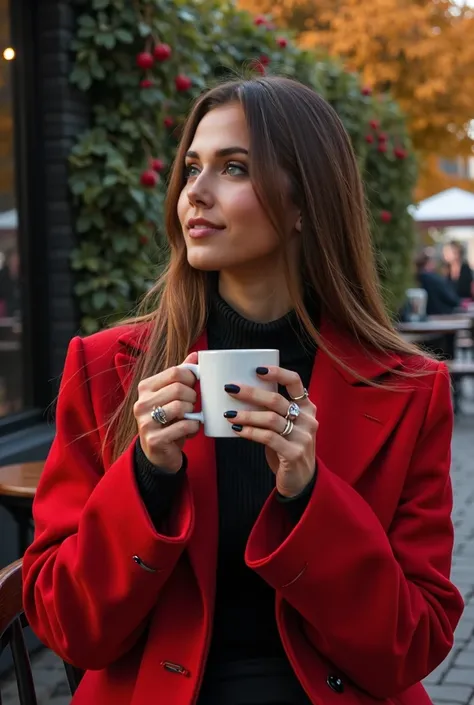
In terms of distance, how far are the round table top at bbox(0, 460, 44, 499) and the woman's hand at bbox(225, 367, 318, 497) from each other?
226 centimetres

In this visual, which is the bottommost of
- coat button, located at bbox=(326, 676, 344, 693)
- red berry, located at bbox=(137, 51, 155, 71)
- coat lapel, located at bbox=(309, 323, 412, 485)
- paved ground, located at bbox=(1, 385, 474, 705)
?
paved ground, located at bbox=(1, 385, 474, 705)

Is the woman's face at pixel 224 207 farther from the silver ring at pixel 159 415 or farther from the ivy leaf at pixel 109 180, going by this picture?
the ivy leaf at pixel 109 180

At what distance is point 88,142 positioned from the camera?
5.59 meters

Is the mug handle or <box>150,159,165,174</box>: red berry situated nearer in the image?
the mug handle

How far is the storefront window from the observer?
216 inches

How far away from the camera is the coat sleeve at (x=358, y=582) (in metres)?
1.87

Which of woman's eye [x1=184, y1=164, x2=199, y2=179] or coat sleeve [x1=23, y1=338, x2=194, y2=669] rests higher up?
woman's eye [x1=184, y1=164, x2=199, y2=179]

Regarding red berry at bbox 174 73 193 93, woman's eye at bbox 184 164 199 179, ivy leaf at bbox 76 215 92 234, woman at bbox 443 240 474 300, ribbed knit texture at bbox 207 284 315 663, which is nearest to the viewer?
ribbed knit texture at bbox 207 284 315 663

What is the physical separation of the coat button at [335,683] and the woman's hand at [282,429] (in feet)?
1.17

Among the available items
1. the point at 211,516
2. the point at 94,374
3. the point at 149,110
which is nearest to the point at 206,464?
the point at 211,516

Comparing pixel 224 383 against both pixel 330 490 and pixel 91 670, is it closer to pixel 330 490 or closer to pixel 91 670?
pixel 330 490

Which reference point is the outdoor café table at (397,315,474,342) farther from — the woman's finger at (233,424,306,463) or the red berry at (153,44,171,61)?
the woman's finger at (233,424,306,463)

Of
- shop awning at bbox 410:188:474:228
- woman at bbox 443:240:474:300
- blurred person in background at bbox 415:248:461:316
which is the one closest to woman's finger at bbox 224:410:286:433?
blurred person in background at bbox 415:248:461:316

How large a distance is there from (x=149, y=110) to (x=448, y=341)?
8168 millimetres
